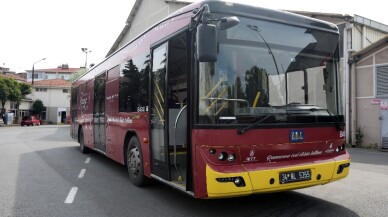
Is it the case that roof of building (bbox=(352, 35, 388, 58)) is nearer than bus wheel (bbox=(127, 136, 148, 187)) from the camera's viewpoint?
No

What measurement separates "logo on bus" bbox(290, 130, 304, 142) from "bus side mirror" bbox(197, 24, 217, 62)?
1605mm

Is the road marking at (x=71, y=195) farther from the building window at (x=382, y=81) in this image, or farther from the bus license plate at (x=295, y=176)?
the building window at (x=382, y=81)

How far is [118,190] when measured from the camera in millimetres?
7086

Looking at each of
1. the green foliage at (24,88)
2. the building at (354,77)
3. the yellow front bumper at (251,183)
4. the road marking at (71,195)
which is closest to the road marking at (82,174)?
the road marking at (71,195)

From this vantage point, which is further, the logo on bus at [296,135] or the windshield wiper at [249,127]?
the logo on bus at [296,135]

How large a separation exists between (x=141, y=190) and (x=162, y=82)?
2.28m

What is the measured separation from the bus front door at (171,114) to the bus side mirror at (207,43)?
2.96 feet

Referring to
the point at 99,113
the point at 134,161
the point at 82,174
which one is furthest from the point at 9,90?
the point at 134,161

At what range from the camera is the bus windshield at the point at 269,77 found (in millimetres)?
4812

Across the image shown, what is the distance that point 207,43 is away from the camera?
4.52 metres

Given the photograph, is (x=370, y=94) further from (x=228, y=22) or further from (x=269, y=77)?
(x=228, y=22)

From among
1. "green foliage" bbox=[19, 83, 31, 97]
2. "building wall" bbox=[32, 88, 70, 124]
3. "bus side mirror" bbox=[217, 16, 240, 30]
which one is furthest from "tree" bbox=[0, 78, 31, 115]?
"bus side mirror" bbox=[217, 16, 240, 30]

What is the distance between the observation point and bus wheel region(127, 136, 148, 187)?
23.2ft

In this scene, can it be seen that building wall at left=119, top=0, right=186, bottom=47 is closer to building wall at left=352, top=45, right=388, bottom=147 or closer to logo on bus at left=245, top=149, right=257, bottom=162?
building wall at left=352, top=45, right=388, bottom=147
